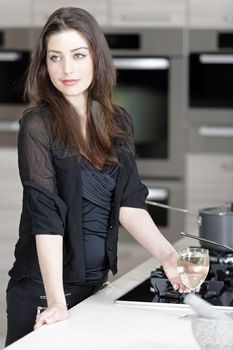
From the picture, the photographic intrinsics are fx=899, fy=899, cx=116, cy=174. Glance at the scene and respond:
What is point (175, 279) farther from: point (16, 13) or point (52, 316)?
point (16, 13)

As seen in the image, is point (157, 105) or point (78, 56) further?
point (157, 105)

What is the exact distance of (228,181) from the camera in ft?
16.2

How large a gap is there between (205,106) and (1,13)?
128cm

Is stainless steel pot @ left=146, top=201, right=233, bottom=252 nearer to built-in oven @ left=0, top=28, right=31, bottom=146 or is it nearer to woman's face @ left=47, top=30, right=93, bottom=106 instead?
woman's face @ left=47, top=30, right=93, bottom=106

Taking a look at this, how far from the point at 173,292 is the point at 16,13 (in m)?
3.10

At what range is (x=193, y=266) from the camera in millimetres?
2256

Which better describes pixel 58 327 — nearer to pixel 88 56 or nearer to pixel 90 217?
pixel 90 217

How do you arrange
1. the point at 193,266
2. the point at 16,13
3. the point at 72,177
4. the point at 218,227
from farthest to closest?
the point at 16,13
the point at 218,227
the point at 72,177
the point at 193,266

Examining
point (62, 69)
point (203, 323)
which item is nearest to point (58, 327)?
point (203, 323)

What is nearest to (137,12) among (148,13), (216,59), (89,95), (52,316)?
(148,13)

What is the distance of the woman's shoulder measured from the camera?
2322mm

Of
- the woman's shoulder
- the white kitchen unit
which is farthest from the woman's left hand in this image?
the white kitchen unit

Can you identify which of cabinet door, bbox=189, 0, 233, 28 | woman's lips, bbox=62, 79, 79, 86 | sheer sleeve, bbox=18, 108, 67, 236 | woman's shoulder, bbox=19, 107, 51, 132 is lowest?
sheer sleeve, bbox=18, 108, 67, 236

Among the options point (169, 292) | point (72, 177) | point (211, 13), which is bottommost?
point (169, 292)
